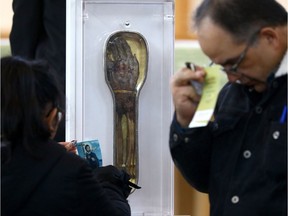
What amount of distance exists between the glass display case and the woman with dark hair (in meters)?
0.69

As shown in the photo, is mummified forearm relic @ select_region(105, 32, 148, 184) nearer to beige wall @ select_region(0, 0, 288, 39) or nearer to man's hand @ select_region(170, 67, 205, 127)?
beige wall @ select_region(0, 0, 288, 39)

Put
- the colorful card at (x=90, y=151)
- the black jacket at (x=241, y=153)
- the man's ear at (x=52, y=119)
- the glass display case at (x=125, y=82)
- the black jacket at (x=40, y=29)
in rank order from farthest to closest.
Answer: the black jacket at (x=40, y=29)
the glass display case at (x=125, y=82)
the colorful card at (x=90, y=151)
the man's ear at (x=52, y=119)
the black jacket at (x=241, y=153)

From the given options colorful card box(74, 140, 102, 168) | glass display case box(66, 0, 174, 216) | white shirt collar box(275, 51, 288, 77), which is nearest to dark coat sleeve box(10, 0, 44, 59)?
glass display case box(66, 0, 174, 216)

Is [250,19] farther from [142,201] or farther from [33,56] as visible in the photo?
[33,56]

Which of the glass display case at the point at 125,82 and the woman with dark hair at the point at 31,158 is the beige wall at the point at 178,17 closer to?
the glass display case at the point at 125,82

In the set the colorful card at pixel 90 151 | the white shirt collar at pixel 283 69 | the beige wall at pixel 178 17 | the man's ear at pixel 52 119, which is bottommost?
the colorful card at pixel 90 151

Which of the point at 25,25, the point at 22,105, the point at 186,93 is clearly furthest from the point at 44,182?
the point at 25,25

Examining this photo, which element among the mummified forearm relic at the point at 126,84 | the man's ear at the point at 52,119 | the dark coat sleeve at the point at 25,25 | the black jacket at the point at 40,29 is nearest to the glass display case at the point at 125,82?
the mummified forearm relic at the point at 126,84

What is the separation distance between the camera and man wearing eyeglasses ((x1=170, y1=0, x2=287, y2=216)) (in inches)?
42.2

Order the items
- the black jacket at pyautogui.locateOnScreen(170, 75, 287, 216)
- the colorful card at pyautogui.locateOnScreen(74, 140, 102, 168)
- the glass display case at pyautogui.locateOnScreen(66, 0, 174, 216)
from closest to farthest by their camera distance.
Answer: the black jacket at pyautogui.locateOnScreen(170, 75, 287, 216)
the colorful card at pyautogui.locateOnScreen(74, 140, 102, 168)
the glass display case at pyautogui.locateOnScreen(66, 0, 174, 216)

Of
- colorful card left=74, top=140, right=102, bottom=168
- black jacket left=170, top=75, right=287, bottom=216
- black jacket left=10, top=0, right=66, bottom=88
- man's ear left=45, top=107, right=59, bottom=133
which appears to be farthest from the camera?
black jacket left=10, top=0, right=66, bottom=88

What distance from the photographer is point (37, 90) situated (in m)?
1.16

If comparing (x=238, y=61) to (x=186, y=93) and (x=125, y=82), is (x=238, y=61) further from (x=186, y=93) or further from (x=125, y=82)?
(x=125, y=82)

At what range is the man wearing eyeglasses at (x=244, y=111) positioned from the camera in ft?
3.52
